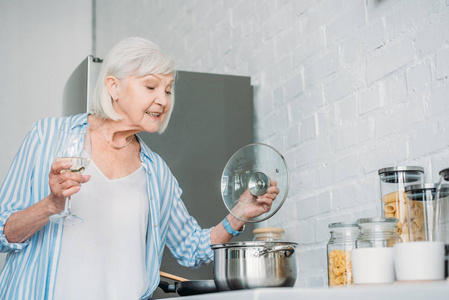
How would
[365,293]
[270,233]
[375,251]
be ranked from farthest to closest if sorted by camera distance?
1. [270,233]
2. [375,251]
3. [365,293]

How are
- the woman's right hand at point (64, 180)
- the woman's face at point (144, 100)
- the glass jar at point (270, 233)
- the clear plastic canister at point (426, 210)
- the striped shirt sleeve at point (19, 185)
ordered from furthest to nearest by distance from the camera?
1. the glass jar at point (270, 233)
2. the woman's face at point (144, 100)
3. the striped shirt sleeve at point (19, 185)
4. the woman's right hand at point (64, 180)
5. the clear plastic canister at point (426, 210)

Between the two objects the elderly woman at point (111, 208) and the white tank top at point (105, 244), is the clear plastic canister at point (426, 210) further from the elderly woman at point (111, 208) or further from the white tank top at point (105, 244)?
the white tank top at point (105, 244)

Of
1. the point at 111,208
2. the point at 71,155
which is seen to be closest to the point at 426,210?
the point at 71,155

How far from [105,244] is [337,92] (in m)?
0.86

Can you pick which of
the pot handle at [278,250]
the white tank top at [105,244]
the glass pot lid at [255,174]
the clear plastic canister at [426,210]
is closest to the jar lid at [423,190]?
the clear plastic canister at [426,210]

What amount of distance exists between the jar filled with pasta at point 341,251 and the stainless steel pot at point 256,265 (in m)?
0.10

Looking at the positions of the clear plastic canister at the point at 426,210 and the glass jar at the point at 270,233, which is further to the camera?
the glass jar at the point at 270,233

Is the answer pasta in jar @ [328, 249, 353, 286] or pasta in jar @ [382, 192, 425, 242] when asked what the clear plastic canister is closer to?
pasta in jar @ [382, 192, 425, 242]

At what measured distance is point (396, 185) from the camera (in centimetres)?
134

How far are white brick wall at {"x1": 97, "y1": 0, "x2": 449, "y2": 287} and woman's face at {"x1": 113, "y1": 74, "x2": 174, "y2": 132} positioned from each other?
547 mm

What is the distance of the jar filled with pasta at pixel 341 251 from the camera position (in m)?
1.30

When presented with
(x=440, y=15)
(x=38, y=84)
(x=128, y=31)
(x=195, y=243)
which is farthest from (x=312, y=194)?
(x=38, y=84)

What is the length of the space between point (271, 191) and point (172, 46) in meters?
1.79

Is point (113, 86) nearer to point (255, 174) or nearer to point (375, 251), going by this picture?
point (255, 174)
